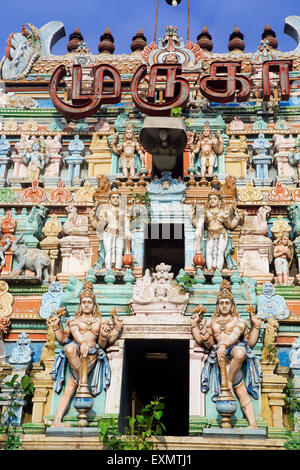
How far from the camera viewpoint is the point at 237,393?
14555 mm

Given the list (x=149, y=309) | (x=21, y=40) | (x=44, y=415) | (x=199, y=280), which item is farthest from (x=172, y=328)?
(x=21, y=40)

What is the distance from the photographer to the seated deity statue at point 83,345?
14.8 m

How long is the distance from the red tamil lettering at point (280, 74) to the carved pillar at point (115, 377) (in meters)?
10.6

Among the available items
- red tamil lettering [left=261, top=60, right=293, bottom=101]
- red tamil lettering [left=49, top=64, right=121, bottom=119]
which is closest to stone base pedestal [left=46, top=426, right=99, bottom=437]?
red tamil lettering [left=49, top=64, right=121, bottom=119]

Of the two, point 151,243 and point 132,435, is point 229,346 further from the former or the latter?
point 151,243

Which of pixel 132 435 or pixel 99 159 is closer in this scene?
pixel 132 435

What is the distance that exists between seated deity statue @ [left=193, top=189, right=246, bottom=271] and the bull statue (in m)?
4.14

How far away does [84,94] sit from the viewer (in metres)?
22.2

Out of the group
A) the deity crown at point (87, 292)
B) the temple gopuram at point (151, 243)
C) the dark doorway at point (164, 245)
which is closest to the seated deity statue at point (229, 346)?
the temple gopuram at point (151, 243)

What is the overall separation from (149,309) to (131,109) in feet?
29.7

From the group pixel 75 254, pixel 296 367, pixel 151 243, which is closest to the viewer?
pixel 296 367

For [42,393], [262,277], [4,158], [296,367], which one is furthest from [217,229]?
[4,158]

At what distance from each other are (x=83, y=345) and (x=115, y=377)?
100cm
